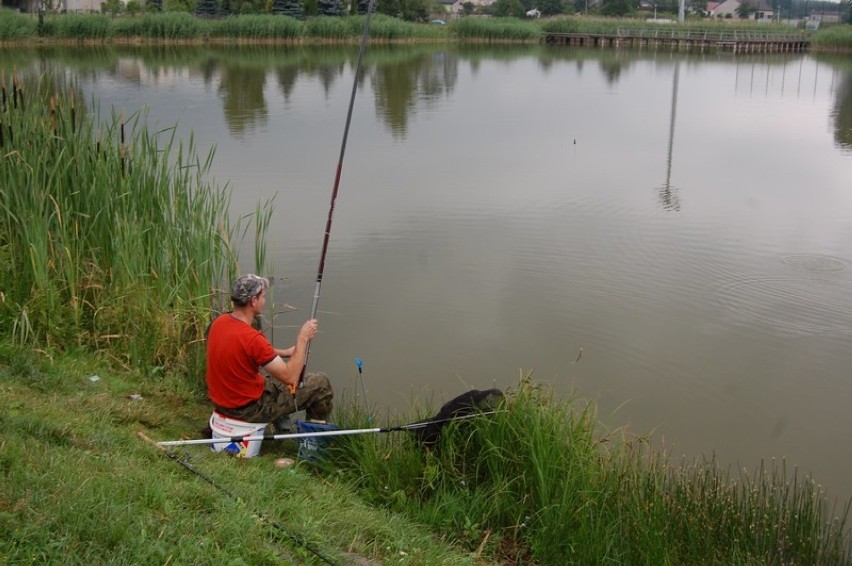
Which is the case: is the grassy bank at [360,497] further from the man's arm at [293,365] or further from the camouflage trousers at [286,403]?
the man's arm at [293,365]

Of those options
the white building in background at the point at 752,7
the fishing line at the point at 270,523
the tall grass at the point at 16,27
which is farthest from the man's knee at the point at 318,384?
the white building in background at the point at 752,7

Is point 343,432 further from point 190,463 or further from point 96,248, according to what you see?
point 96,248

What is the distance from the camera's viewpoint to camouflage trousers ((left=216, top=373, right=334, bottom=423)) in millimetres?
4895

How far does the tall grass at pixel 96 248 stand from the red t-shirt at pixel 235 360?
117 centimetres

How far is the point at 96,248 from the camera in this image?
627 cm

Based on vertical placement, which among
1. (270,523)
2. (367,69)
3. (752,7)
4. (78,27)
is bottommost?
(270,523)

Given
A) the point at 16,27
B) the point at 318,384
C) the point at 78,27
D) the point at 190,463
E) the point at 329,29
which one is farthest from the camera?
the point at 329,29

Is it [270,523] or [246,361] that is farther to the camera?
[246,361]

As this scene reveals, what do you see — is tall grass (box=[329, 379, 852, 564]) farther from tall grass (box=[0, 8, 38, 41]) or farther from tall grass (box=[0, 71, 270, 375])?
tall grass (box=[0, 8, 38, 41])

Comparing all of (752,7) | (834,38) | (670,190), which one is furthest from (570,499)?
(752,7)

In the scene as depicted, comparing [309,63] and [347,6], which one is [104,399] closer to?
[309,63]

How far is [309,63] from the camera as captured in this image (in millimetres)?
34281

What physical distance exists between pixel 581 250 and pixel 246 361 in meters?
5.92

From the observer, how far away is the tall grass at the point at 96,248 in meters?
5.91
